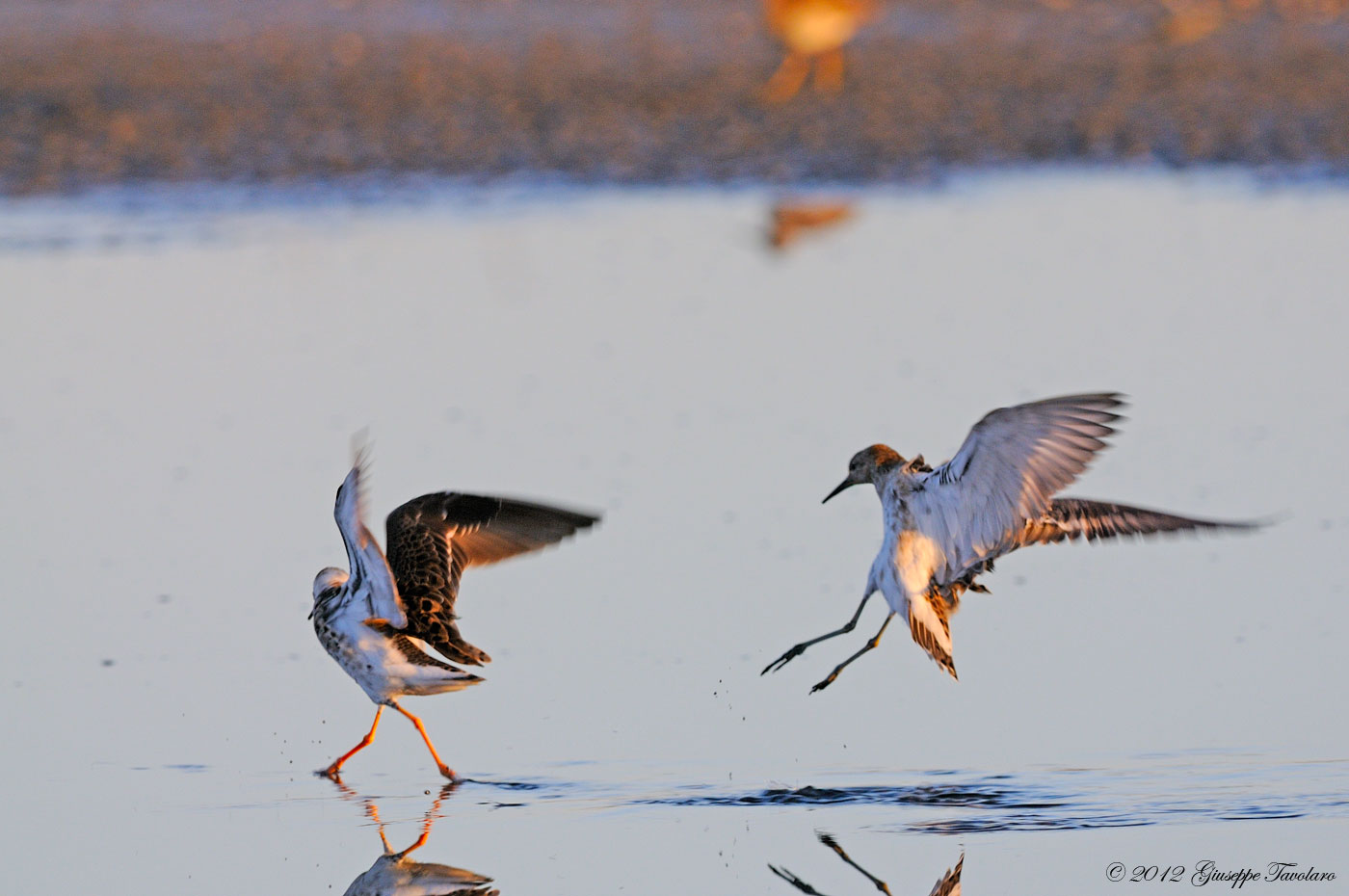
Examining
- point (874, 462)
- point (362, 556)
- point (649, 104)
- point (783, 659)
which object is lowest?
point (783, 659)

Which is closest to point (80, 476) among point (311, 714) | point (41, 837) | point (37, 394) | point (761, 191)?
point (37, 394)

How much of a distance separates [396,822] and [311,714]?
3.28 feet

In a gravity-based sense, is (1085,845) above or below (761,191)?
below

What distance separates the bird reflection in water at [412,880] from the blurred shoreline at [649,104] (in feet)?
36.2

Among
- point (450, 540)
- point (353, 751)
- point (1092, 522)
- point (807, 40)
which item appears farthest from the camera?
point (807, 40)

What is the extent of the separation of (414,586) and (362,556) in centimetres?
38

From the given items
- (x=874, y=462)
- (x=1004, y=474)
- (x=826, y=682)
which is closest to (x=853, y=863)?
(x=826, y=682)

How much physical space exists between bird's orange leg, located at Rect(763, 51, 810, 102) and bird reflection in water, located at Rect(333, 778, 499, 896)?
14.0 meters

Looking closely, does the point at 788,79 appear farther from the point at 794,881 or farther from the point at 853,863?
the point at 794,881

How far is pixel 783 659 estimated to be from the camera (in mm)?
7109

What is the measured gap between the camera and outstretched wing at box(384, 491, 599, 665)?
23.2 feet

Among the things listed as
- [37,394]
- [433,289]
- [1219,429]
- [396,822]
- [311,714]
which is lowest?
[396,822]

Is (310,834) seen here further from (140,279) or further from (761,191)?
(761,191)

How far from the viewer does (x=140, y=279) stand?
13266 millimetres
